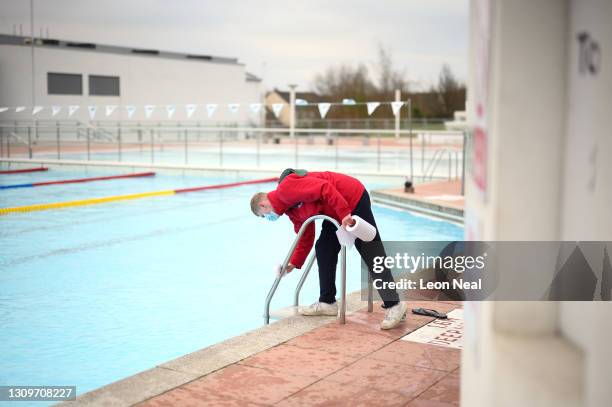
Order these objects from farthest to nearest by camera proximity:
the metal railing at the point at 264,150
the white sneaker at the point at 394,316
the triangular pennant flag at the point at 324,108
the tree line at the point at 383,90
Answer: the tree line at the point at 383,90 < the metal railing at the point at 264,150 < the triangular pennant flag at the point at 324,108 < the white sneaker at the point at 394,316

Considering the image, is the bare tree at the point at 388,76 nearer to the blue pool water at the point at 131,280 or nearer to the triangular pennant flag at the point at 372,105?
the triangular pennant flag at the point at 372,105

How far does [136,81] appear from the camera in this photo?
1975 inches

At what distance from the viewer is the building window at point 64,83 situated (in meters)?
45.0

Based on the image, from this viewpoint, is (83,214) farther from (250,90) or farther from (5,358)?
(250,90)

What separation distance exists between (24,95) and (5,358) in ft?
134

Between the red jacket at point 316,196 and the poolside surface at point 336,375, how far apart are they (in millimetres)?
794

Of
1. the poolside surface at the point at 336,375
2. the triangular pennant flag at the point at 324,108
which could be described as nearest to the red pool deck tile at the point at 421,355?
the poolside surface at the point at 336,375

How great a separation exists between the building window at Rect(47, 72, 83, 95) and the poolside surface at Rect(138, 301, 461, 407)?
4360cm

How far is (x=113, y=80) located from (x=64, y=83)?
4.00 metres

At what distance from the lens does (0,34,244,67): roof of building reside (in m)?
44.8

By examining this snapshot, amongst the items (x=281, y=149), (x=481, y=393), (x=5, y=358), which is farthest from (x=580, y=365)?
(x=281, y=149)

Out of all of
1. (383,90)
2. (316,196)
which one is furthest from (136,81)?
(316,196)

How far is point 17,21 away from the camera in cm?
5053

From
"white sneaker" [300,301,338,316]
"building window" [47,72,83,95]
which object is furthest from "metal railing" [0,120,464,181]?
"white sneaker" [300,301,338,316]
